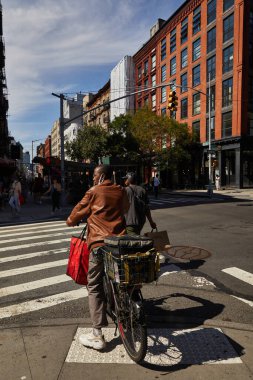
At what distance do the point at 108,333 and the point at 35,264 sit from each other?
376 centimetres

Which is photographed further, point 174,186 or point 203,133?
point 174,186

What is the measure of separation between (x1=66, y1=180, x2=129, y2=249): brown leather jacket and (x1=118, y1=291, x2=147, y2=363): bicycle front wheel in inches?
27.4

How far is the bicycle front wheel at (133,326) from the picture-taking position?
3.26 m

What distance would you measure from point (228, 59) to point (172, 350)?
37.0 meters

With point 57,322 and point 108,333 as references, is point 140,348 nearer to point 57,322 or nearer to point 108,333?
point 108,333

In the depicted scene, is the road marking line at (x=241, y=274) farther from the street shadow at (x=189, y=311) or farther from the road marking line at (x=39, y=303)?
the road marking line at (x=39, y=303)

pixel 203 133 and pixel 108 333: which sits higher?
pixel 203 133

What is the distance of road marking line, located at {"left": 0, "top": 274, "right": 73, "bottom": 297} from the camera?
5.73 m

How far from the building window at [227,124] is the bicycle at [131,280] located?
34.8 meters

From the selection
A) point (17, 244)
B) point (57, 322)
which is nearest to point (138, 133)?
point (17, 244)

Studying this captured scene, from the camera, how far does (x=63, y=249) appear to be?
350 inches

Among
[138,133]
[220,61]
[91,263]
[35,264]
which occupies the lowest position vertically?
[35,264]

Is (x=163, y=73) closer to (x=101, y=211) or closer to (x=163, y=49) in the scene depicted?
(x=163, y=49)

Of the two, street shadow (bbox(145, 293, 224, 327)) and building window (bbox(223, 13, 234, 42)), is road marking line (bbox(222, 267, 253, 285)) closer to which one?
street shadow (bbox(145, 293, 224, 327))
